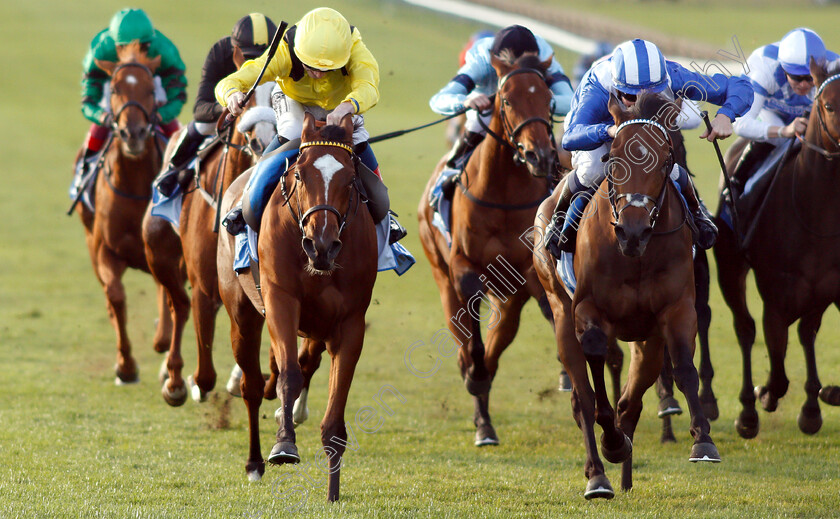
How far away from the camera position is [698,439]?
5.25 m

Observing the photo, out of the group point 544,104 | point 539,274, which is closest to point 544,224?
point 539,274

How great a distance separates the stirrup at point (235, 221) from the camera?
6188 millimetres

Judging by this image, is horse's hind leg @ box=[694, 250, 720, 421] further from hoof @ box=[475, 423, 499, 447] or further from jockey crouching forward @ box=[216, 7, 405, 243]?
jockey crouching forward @ box=[216, 7, 405, 243]

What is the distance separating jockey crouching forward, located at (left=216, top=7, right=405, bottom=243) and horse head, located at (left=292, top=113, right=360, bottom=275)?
9.1 inches

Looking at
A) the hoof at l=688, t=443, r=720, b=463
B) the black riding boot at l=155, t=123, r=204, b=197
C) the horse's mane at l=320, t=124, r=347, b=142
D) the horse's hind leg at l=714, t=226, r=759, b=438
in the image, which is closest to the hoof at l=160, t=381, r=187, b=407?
the black riding boot at l=155, t=123, r=204, b=197

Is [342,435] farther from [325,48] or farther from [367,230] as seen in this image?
[325,48]

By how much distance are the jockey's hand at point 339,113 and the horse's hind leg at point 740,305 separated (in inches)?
122

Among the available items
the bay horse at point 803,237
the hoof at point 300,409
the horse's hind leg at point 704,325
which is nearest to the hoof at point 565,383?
the horse's hind leg at point 704,325

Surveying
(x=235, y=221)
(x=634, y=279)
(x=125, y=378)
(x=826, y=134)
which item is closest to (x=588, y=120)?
(x=634, y=279)

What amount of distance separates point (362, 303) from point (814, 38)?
3.70 m

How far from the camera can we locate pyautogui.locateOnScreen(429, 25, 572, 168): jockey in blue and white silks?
24.0 feet

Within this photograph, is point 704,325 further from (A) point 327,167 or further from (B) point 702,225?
(A) point 327,167

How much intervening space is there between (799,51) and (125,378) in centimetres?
577

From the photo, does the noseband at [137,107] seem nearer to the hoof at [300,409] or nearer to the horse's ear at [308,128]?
the hoof at [300,409]
